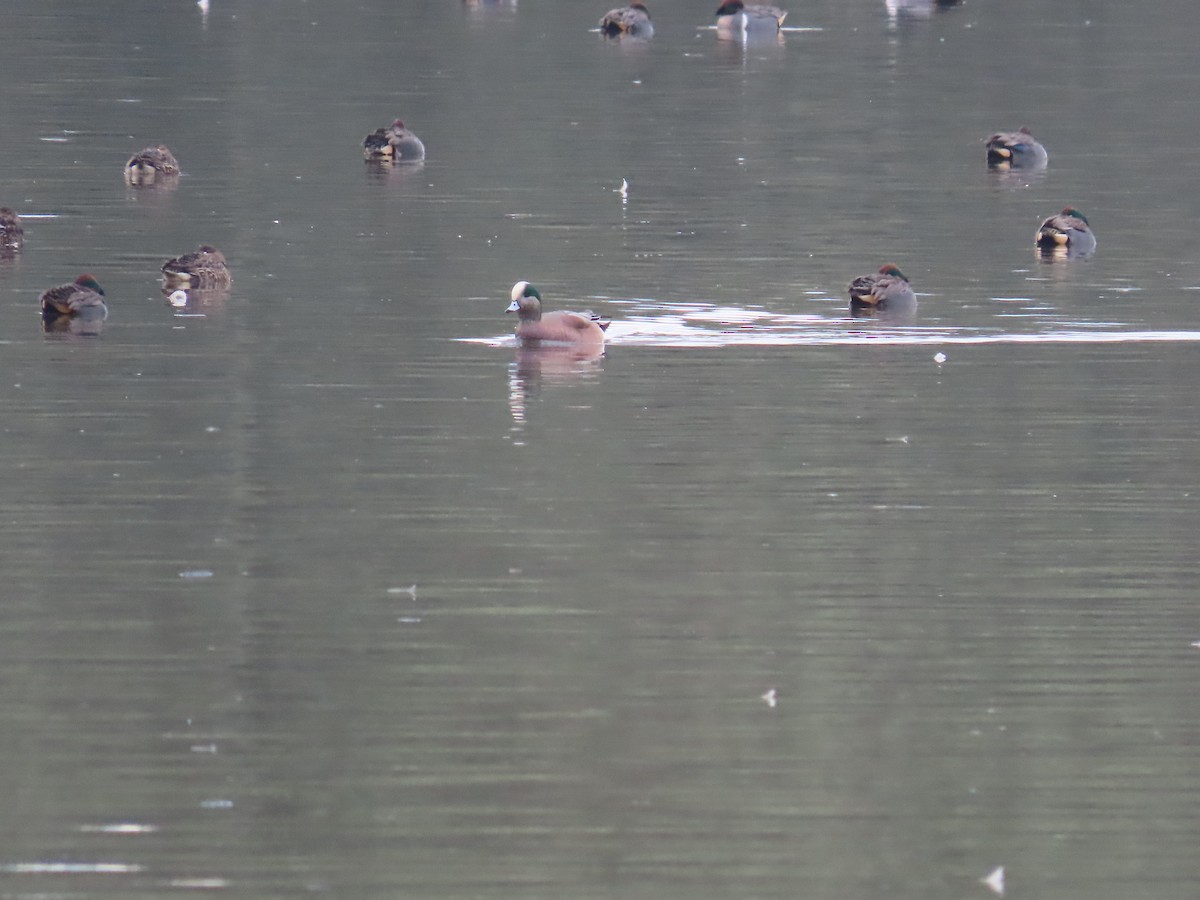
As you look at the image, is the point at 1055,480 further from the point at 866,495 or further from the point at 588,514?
the point at 588,514

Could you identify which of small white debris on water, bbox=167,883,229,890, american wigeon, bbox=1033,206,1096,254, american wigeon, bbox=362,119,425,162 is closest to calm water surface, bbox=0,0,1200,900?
small white debris on water, bbox=167,883,229,890

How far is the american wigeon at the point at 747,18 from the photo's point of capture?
58.4 meters

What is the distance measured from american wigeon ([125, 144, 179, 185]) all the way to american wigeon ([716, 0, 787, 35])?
93.9 ft

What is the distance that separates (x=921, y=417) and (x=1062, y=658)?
604 centimetres

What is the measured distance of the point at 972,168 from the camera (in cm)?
3594

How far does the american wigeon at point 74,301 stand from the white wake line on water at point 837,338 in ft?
10.4

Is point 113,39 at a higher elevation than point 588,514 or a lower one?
higher

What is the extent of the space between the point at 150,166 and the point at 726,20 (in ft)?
99.1

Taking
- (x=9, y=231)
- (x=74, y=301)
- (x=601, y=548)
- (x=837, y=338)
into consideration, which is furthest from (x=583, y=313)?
(x=9, y=231)

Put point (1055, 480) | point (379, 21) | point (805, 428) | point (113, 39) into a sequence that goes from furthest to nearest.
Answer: point (379, 21)
point (113, 39)
point (805, 428)
point (1055, 480)

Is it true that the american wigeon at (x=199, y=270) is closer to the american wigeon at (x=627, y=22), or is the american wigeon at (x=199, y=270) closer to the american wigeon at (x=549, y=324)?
the american wigeon at (x=549, y=324)

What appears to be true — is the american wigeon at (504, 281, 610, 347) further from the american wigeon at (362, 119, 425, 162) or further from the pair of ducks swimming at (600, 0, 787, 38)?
the pair of ducks swimming at (600, 0, 787, 38)

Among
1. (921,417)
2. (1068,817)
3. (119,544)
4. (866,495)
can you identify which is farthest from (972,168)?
(1068,817)

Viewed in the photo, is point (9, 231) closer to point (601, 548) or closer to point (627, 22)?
point (601, 548)
